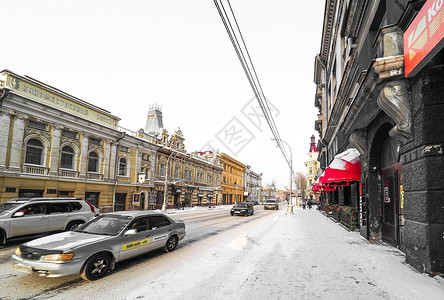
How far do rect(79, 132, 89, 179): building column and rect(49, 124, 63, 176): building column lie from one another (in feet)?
6.75

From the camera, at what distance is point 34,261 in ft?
16.3

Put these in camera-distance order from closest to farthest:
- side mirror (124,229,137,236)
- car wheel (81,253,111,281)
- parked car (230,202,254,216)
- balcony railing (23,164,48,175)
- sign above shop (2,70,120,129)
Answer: car wheel (81,253,111,281) < side mirror (124,229,137,236) < sign above shop (2,70,120,129) < balcony railing (23,164,48,175) < parked car (230,202,254,216)

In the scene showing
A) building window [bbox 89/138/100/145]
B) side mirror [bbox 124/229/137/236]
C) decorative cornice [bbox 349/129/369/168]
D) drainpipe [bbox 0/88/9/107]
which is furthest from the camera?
building window [bbox 89/138/100/145]

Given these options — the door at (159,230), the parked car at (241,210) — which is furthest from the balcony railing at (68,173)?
the door at (159,230)

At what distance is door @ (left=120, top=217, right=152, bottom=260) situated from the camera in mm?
6258

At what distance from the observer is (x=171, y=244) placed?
322 inches

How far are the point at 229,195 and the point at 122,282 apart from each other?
5793 cm

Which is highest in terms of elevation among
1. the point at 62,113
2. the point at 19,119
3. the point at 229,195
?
the point at 62,113

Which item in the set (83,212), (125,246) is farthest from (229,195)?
(125,246)

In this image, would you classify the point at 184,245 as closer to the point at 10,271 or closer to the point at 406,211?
the point at 10,271

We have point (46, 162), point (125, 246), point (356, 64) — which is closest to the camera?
point (125, 246)

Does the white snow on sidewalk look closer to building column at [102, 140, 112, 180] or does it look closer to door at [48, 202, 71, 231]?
door at [48, 202, 71, 231]

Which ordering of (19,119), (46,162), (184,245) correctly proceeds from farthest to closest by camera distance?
(46,162), (19,119), (184,245)

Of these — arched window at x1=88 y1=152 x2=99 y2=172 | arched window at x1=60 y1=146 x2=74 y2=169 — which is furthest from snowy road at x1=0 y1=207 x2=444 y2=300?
arched window at x1=88 y1=152 x2=99 y2=172
